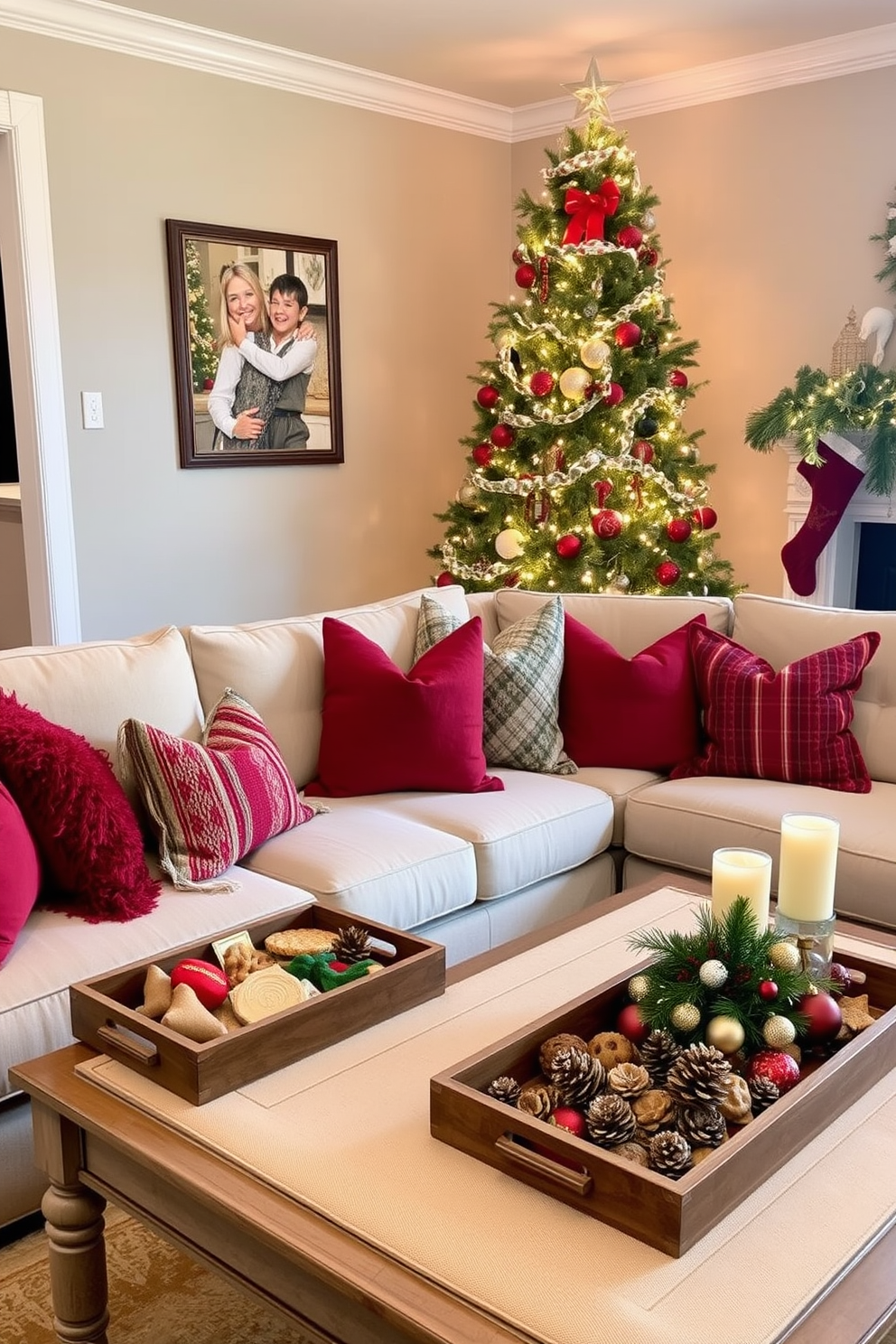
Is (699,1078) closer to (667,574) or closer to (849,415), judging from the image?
(667,574)

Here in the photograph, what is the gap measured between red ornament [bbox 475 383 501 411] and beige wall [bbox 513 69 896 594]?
978 millimetres

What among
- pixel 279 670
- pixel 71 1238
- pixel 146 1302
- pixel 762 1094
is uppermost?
pixel 279 670

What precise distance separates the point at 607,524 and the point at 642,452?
312mm

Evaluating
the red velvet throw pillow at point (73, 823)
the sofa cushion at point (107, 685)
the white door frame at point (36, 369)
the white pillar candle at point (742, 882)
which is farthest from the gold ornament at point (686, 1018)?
the white door frame at point (36, 369)

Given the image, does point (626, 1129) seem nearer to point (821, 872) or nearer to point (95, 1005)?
point (821, 872)

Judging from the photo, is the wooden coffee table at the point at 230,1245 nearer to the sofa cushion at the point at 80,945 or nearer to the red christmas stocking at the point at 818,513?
the sofa cushion at the point at 80,945

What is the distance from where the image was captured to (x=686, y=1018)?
1539mm

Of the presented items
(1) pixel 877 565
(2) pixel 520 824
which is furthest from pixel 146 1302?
(1) pixel 877 565

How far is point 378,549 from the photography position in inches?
207

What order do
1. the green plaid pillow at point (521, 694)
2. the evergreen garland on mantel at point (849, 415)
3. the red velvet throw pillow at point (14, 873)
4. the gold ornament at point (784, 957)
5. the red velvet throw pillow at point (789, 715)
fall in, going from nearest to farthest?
the gold ornament at point (784, 957) < the red velvet throw pillow at point (14, 873) < the red velvet throw pillow at point (789, 715) < the green plaid pillow at point (521, 694) < the evergreen garland on mantel at point (849, 415)

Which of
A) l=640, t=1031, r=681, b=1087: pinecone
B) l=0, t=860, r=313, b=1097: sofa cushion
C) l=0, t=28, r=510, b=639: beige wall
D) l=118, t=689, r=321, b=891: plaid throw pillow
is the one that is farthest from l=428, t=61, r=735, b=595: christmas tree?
Answer: l=640, t=1031, r=681, b=1087: pinecone

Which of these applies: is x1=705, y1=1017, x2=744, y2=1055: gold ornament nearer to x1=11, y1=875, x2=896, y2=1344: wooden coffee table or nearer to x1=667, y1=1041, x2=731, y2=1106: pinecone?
x1=667, y1=1041, x2=731, y2=1106: pinecone

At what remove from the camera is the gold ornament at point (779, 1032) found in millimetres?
1532

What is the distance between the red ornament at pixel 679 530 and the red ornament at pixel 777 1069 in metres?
3.08
